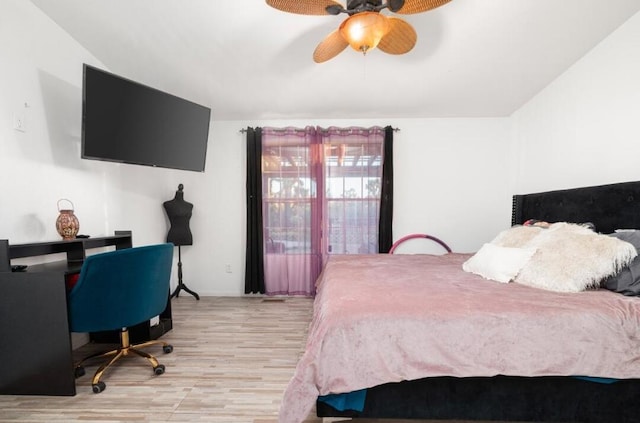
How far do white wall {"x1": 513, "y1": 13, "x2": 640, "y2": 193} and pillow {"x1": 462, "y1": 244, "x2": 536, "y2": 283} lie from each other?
1046 millimetres

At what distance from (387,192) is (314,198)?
3.18 feet

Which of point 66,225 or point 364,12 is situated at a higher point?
point 364,12

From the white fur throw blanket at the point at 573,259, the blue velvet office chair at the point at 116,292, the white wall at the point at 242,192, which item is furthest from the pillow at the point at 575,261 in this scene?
the blue velvet office chair at the point at 116,292

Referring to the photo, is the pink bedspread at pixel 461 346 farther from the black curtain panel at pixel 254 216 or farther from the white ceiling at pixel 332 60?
the black curtain panel at pixel 254 216

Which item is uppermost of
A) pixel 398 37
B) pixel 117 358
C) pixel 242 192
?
pixel 398 37

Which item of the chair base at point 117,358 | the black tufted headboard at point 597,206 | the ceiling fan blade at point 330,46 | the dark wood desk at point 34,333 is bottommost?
the chair base at point 117,358

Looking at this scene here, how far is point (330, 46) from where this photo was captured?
1.77m

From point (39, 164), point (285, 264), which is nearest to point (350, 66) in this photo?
point (285, 264)

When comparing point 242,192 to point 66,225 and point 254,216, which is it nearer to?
point 254,216

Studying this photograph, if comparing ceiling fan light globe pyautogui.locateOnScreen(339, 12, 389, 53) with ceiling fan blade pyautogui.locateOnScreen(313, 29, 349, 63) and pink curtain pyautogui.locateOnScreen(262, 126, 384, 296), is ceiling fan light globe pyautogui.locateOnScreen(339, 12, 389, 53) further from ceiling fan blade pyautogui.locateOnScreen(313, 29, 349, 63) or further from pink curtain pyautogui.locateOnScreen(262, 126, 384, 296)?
pink curtain pyautogui.locateOnScreen(262, 126, 384, 296)

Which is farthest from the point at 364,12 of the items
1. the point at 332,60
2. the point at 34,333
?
the point at 34,333

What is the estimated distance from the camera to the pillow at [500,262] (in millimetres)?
1687

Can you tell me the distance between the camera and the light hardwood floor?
4.78 ft

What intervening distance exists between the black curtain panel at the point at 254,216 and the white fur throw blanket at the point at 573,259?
2750 mm
